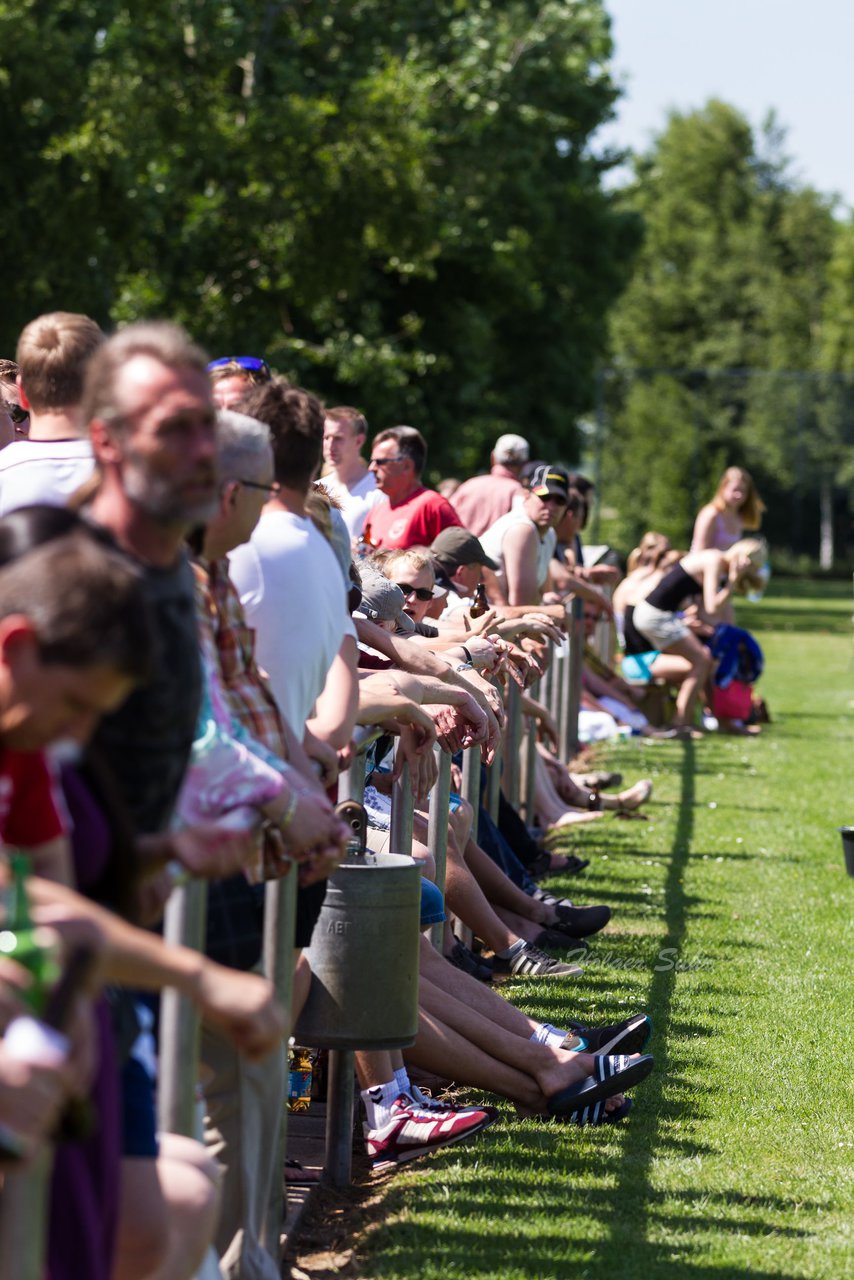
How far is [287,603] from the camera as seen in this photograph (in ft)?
14.6

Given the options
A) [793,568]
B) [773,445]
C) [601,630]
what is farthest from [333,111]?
[793,568]

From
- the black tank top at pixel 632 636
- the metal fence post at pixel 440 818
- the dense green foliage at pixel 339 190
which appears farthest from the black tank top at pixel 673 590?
the metal fence post at pixel 440 818

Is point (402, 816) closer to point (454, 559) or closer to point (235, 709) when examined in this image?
point (235, 709)

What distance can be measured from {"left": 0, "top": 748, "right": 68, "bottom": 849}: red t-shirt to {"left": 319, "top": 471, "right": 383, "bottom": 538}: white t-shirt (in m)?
7.00

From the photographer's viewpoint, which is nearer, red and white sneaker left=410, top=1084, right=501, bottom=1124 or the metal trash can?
the metal trash can

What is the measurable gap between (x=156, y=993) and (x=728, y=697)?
48.3 feet

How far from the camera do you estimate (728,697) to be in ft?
58.8

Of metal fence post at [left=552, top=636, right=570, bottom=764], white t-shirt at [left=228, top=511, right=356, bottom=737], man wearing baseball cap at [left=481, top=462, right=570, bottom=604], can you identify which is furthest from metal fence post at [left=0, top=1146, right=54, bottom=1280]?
metal fence post at [left=552, top=636, right=570, bottom=764]

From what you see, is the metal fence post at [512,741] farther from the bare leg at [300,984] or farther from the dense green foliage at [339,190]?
the dense green foliage at [339,190]

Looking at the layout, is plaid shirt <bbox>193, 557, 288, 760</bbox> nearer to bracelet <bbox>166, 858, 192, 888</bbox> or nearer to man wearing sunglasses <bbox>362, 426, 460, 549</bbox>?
bracelet <bbox>166, 858, 192, 888</bbox>

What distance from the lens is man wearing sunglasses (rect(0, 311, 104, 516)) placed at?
16.7ft

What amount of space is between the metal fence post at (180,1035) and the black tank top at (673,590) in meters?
13.4

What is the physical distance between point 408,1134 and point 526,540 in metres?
6.04

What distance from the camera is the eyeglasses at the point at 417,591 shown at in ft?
25.7
